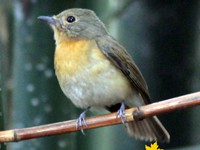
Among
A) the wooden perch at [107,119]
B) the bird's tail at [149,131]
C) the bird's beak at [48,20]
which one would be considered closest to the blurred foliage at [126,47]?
the bird's beak at [48,20]

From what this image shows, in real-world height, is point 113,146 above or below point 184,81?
below

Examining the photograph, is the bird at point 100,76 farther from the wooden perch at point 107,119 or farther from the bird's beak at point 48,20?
the wooden perch at point 107,119

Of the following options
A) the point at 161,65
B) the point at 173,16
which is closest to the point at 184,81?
the point at 161,65

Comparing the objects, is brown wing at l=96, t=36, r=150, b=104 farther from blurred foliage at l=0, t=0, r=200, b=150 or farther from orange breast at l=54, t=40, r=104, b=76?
blurred foliage at l=0, t=0, r=200, b=150

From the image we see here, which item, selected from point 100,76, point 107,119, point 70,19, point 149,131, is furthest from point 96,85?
point 107,119

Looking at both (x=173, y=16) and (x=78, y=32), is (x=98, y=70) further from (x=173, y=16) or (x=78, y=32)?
(x=173, y=16)
